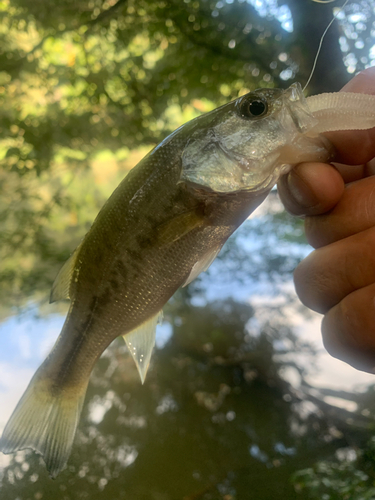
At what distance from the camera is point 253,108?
942 millimetres

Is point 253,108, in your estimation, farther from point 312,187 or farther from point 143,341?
point 143,341

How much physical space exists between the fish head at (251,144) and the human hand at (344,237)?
0.07 meters

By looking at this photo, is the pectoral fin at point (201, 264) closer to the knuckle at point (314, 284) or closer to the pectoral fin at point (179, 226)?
the pectoral fin at point (179, 226)

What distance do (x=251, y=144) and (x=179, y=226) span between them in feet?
1.21

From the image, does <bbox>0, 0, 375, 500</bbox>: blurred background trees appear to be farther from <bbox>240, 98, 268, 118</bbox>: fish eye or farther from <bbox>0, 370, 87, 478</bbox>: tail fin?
<bbox>240, 98, 268, 118</bbox>: fish eye

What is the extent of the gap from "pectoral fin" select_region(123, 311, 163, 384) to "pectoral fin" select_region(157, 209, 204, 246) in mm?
355

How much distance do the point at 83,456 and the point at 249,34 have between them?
15.4 ft

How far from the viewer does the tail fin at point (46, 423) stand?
3.55 feet

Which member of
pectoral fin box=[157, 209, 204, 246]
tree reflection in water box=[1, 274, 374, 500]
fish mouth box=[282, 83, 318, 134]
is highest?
fish mouth box=[282, 83, 318, 134]

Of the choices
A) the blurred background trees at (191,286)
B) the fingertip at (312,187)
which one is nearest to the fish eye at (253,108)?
the fingertip at (312,187)

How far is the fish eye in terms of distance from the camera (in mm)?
927

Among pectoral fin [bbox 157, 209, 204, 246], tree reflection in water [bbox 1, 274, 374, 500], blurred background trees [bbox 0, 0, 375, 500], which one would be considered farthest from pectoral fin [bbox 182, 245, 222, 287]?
tree reflection in water [bbox 1, 274, 374, 500]

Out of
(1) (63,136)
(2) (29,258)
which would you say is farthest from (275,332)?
(2) (29,258)

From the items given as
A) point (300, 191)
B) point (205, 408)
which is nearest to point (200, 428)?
point (205, 408)
